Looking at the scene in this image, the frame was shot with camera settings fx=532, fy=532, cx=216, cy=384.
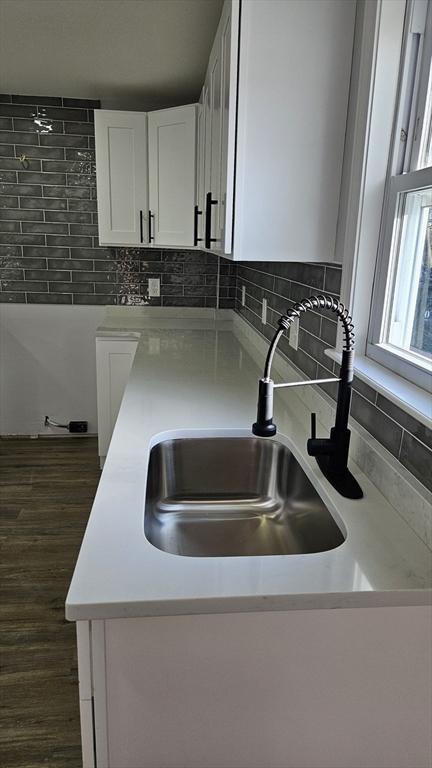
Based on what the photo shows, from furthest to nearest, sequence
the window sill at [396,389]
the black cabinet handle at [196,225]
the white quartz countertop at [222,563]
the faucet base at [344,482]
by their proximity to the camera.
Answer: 1. the black cabinet handle at [196,225]
2. the faucet base at [344,482]
3. the window sill at [396,389]
4. the white quartz countertop at [222,563]

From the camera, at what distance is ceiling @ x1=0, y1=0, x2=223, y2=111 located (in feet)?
6.62

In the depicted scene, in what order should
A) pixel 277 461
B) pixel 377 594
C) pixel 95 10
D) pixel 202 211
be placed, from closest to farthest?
1. pixel 377 594
2. pixel 277 461
3. pixel 95 10
4. pixel 202 211

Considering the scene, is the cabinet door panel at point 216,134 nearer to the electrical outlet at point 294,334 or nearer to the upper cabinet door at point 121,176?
the electrical outlet at point 294,334

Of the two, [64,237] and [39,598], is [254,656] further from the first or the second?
[64,237]

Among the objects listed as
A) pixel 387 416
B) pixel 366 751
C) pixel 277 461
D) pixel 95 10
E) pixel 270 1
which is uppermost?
pixel 95 10

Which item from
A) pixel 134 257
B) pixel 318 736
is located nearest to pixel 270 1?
pixel 318 736

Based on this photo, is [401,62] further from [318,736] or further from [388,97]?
[318,736]

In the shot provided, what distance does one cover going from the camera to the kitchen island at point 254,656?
2.66ft

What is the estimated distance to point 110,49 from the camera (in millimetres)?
2434

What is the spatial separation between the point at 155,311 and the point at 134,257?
401 millimetres

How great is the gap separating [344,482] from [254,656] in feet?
1.49

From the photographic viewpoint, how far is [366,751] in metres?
0.90

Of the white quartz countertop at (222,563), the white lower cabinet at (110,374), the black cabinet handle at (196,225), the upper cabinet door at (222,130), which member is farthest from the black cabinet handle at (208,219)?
the white lower cabinet at (110,374)

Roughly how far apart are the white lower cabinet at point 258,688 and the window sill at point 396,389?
346mm
